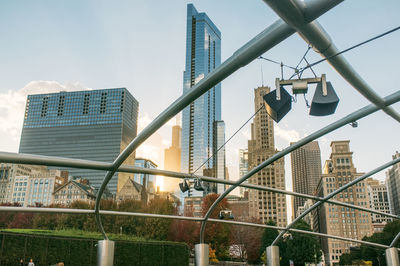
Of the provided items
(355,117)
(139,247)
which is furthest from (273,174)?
(355,117)

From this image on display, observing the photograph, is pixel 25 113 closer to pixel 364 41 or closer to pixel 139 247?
pixel 139 247

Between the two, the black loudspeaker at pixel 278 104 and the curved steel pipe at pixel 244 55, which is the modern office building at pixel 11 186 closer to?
the black loudspeaker at pixel 278 104

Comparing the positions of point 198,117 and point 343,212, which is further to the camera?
point 198,117

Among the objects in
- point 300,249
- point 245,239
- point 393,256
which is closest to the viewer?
point 393,256

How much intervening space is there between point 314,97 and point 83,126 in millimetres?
173053

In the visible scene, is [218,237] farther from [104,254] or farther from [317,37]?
[317,37]

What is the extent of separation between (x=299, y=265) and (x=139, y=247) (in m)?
38.6

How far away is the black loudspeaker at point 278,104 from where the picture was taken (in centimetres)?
707

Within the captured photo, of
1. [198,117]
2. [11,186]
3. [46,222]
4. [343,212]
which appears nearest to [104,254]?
[46,222]

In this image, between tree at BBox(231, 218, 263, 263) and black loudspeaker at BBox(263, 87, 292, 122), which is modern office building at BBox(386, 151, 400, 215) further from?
black loudspeaker at BBox(263, 87, 292, 122)

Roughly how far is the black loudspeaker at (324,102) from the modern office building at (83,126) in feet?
503

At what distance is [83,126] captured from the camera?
170 metres

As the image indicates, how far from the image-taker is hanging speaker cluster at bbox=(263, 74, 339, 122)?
6734mm

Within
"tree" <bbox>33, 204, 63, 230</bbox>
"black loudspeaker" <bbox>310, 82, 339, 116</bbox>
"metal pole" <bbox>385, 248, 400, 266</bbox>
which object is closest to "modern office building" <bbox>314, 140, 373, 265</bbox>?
"tree" <bbox>33, 204, 63, 230</bbox>
